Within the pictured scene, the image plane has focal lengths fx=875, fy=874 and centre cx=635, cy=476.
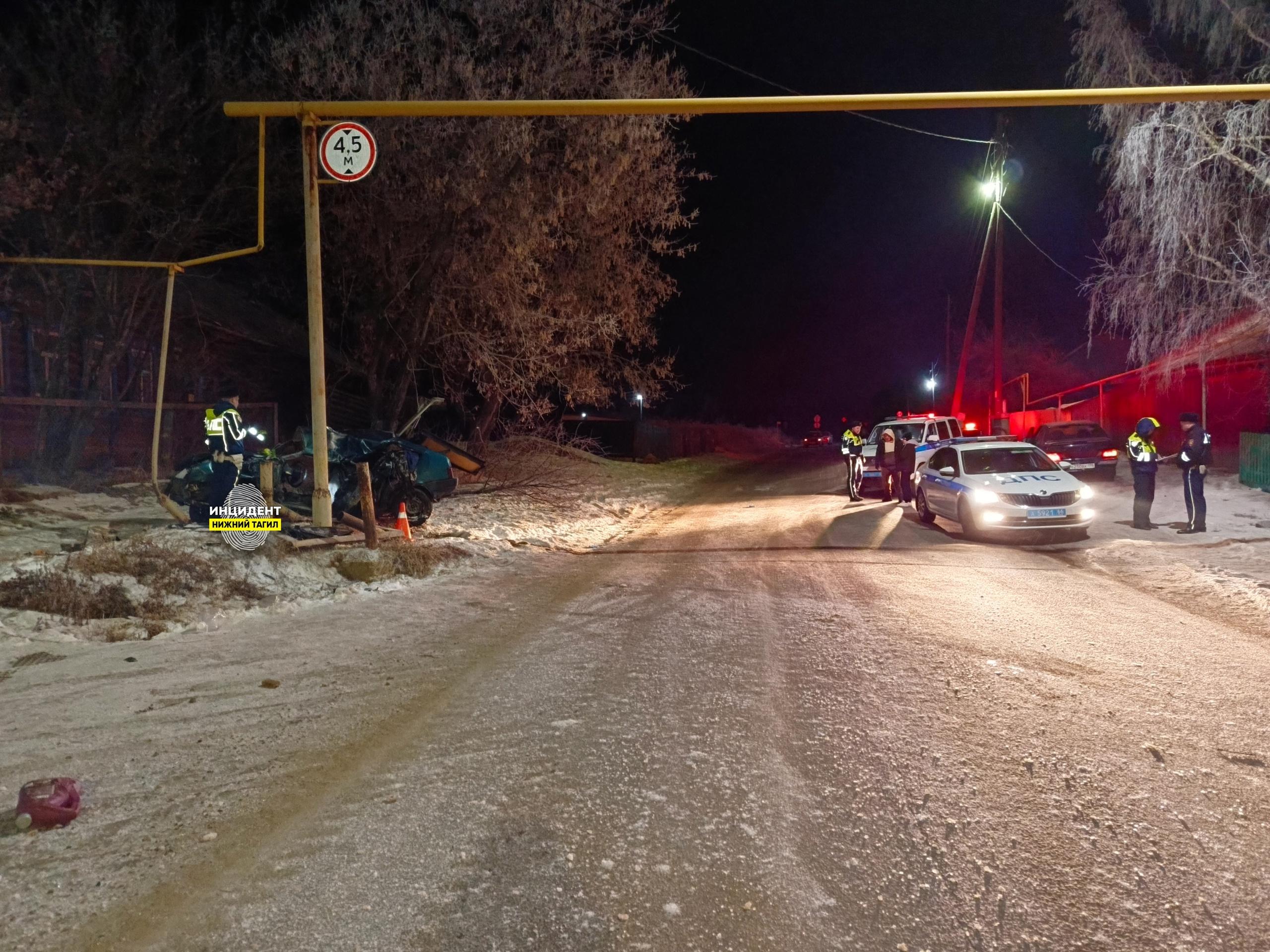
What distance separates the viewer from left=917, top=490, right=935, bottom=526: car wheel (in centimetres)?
1523

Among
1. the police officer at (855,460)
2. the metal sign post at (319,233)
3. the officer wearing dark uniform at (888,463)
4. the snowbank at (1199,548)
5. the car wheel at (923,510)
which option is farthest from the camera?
the police officer at (855,460)

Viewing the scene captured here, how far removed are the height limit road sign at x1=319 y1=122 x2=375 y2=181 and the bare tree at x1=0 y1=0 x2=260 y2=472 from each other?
6.43 metres

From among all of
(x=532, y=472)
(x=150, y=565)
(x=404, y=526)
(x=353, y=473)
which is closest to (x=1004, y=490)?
(x=404, y=526)

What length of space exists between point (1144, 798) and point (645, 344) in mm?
17999

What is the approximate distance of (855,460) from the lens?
1955 cm

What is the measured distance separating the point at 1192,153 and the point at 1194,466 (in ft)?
21.3

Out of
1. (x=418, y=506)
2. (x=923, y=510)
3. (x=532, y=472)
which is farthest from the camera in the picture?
(x=532, y=472)

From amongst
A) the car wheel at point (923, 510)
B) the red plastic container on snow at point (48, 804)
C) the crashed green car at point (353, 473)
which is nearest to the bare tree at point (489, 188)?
the crashed green car at point (353, 473)

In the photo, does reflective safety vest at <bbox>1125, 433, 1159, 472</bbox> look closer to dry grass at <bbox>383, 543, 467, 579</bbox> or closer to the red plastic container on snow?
dry grass at <bbox>383, 543, 467, 579</bbox>

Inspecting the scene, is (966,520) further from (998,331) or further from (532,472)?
(998,331)

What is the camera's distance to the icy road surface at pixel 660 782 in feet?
10.5

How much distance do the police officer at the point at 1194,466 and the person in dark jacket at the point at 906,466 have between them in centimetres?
562

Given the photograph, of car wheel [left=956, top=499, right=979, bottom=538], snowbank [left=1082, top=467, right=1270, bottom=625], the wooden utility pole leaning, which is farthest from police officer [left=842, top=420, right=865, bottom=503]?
the wooden utility pole leaning

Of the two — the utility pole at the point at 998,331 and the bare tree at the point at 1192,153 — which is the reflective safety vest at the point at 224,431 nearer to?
the bare tree at the point at 1192,153
